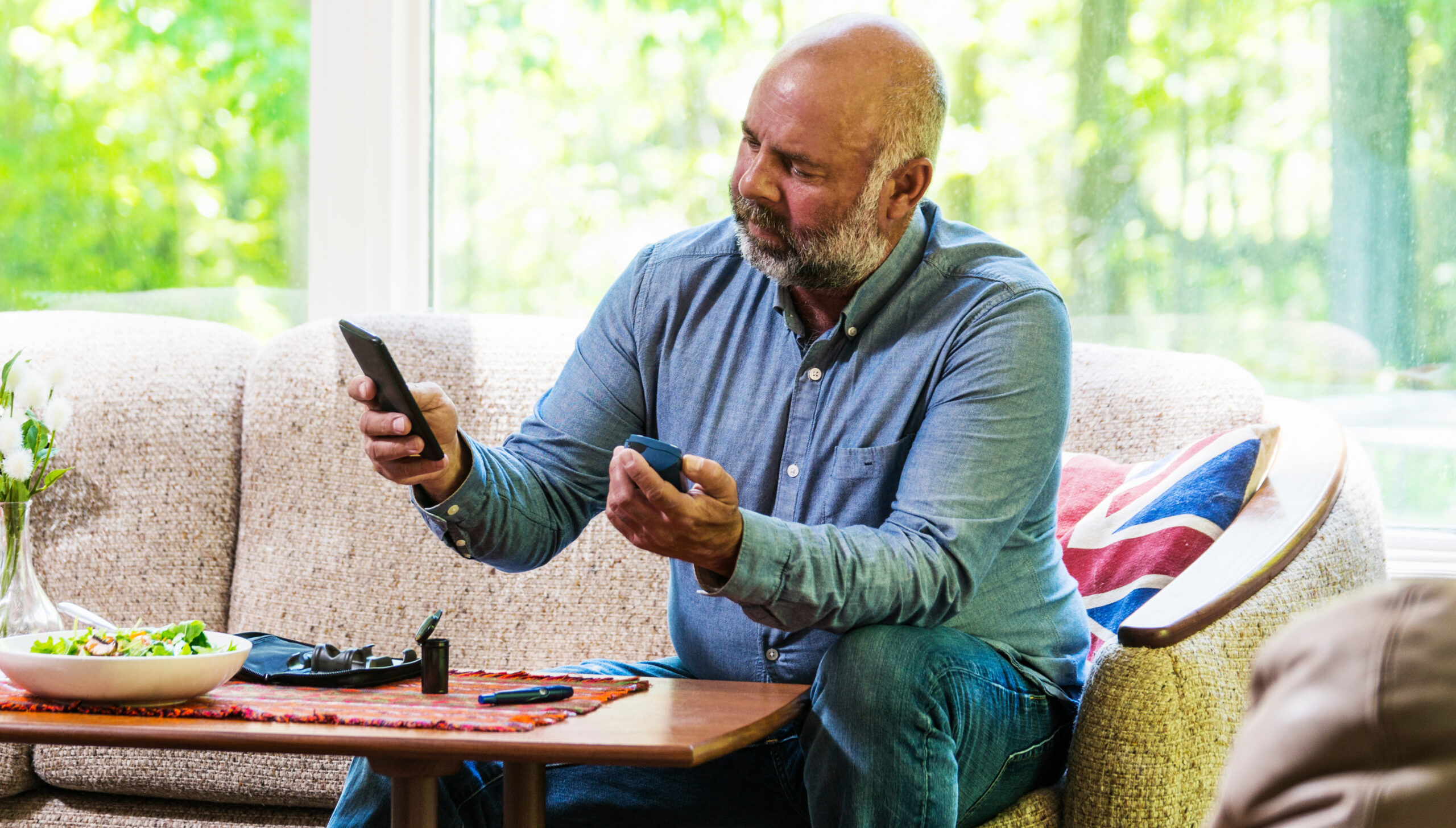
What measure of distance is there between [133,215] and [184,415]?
2.71ft

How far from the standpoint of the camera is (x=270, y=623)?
2.21 metres

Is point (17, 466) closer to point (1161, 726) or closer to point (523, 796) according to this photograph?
point (523, 796)

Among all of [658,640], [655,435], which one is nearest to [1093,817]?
[655,435]

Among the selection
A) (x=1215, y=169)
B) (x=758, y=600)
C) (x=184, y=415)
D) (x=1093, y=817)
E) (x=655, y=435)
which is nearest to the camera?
(x=758, y=600)

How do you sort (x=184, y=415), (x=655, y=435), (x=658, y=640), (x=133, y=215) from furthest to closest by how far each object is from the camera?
(x=133, y=215)
(x=184, y=415)
(x=658, y=640)
(x=655, y=435)

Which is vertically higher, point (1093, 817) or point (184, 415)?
point (184, 415)

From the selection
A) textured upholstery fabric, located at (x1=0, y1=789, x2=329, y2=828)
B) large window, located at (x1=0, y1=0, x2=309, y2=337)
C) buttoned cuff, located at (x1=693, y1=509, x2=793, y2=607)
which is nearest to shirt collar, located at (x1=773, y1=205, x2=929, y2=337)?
buttoned cuff, located at (x1=693, y1=509, x2=793, y2=607)

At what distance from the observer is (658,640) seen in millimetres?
2145

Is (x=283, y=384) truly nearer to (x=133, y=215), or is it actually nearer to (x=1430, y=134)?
(x=133, y=215)

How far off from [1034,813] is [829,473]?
0.45 m

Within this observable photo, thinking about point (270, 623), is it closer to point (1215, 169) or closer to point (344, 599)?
point (344, 599)

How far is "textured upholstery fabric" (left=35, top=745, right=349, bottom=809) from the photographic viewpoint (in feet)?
6.27

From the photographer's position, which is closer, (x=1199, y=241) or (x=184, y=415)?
(x=184, y=415)

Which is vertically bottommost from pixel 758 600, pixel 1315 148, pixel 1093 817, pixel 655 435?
pixel 1093 817
